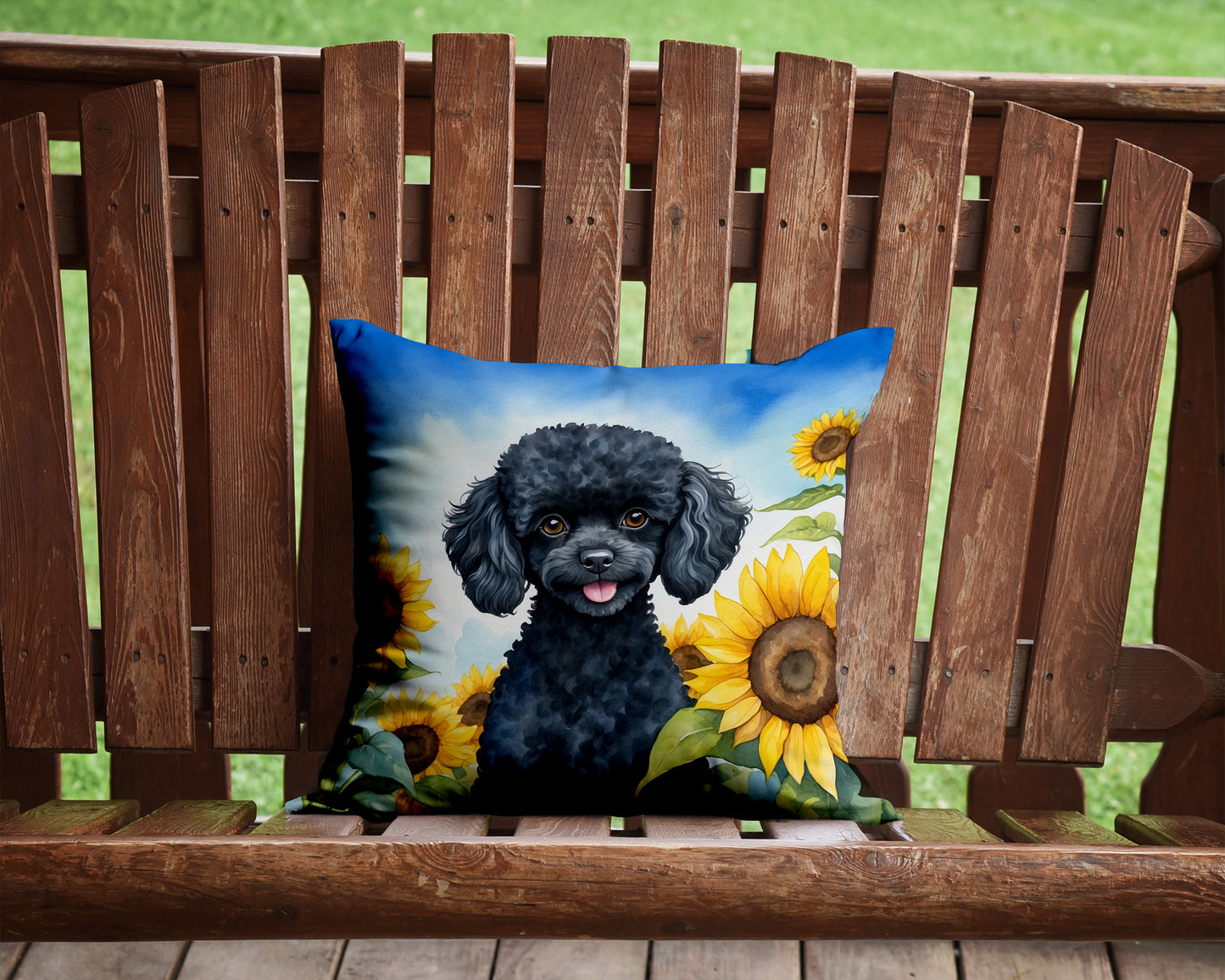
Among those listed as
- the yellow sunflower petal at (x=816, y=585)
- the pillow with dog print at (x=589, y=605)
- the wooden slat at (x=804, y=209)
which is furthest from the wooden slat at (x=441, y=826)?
the wooden slat at (x=804, y=209)

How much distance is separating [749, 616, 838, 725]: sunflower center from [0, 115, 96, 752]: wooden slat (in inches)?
29.8

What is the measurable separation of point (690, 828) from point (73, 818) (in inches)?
23.7

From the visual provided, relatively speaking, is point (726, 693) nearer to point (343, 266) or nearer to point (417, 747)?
point (417, 747)

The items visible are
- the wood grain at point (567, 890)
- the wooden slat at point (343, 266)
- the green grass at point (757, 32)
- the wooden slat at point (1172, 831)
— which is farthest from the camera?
the green grass at point (757, 32)

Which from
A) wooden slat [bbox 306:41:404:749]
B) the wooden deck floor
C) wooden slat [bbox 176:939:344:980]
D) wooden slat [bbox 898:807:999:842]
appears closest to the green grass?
wooden slat [bbox 898:807:999:842]

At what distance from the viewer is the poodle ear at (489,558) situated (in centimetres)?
94

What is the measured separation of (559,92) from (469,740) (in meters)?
0.69

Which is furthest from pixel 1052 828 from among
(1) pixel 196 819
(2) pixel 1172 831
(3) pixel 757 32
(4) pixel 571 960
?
(3) pixel 757 32

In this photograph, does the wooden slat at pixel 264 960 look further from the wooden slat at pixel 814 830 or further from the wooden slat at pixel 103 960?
the wooden slat at pixel 814 830

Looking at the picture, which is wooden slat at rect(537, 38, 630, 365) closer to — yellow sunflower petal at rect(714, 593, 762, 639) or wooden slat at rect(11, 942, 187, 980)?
yellow sunflower petal at rect(714, 593, 762, 639)

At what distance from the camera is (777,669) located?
36.8 inches

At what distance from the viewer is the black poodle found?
0.92 meters

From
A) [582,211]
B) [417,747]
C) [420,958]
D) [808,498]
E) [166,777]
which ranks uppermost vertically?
[582,211]

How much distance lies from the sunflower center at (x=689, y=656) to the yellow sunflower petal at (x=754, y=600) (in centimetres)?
6
